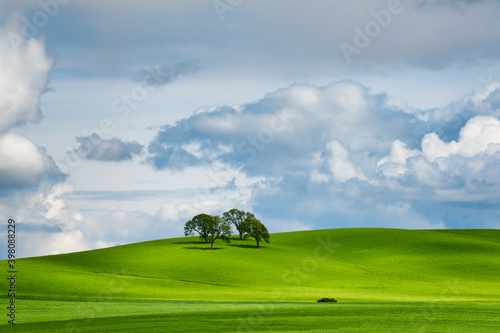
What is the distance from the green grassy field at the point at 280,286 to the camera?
2556 cm

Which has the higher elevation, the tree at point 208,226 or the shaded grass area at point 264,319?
the tree at point 208,226

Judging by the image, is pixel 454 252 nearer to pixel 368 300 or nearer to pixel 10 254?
pixel 368 300

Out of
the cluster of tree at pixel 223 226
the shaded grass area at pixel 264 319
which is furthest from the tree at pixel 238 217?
the shaded grass area at pixel 264 319

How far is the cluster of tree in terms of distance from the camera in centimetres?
7819

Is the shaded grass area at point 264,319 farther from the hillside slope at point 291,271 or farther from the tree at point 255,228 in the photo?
the tree at point 255,228

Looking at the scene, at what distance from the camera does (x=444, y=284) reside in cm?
5741

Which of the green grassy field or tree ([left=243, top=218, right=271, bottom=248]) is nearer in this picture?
the green grassy field

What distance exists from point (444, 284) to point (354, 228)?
1798 inches

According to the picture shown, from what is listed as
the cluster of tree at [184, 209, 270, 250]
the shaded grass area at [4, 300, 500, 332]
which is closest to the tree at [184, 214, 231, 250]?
the cluster of tree at [184, 209, 270, 250]

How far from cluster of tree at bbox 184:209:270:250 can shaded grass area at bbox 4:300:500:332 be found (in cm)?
4398

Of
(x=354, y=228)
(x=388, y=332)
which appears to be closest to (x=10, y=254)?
(x=388, y=332)

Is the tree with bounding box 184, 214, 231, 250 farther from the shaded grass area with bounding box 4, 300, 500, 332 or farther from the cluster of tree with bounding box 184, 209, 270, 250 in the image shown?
the shaded grass area with bounding box 4, 300, 500, 332

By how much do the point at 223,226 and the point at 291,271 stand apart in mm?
15775

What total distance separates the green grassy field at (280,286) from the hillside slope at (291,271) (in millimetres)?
139
